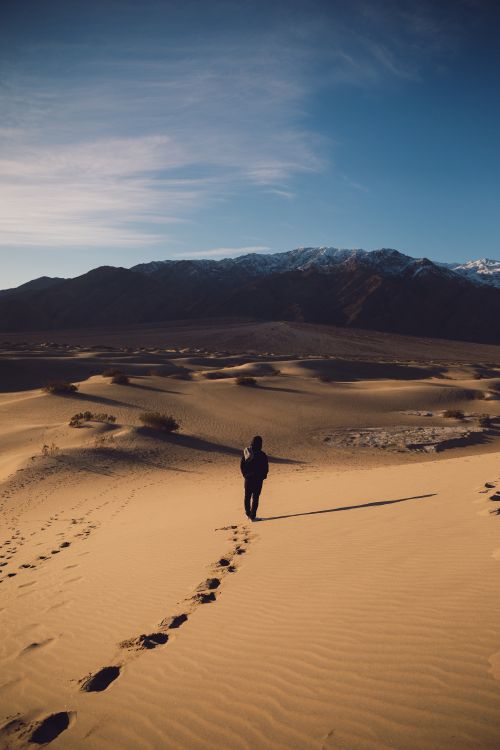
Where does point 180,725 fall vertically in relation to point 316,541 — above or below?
above

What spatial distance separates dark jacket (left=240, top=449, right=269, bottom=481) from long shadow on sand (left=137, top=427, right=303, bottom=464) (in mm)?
7253

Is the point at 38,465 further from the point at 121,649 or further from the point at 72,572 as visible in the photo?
the point at 121,649

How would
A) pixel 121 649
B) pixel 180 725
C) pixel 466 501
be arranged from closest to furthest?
pixel 180 725 < pixel 121 649 < pixel 466 501

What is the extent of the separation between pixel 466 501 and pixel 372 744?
5.74m

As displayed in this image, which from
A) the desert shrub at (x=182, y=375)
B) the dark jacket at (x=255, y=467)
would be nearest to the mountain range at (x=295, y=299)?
the desert shrub at (x=182, y=375)

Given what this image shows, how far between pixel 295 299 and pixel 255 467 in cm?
10764

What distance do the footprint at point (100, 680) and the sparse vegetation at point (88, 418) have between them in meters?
14.3

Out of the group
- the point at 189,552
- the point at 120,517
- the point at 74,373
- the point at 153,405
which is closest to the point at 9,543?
the point at 120,517

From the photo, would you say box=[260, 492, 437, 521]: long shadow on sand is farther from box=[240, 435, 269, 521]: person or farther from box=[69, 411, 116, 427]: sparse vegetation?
box=[69, 411, 116, 427]: sparse vegetation

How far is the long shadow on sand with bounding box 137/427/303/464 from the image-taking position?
52.9ft

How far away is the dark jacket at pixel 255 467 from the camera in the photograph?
832 cm

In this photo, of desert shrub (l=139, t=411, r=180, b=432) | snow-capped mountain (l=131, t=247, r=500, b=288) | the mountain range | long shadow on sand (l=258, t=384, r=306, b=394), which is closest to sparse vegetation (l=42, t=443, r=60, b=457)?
desert shrub (l=139, t=411, r=180, b=432)

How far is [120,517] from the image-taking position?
30.9 feet

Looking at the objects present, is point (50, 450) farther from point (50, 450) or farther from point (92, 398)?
point (92, 398)
